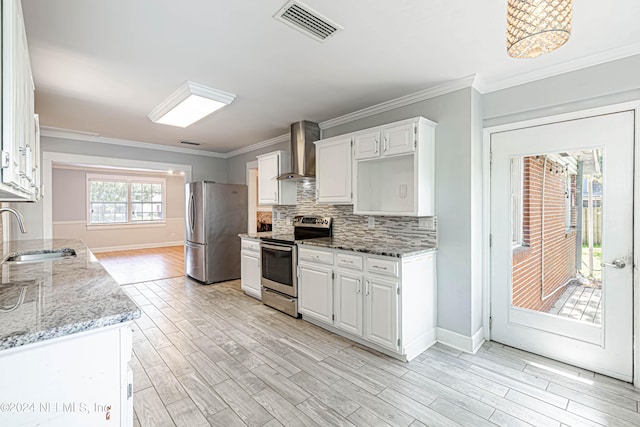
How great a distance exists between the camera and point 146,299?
4.32 meters

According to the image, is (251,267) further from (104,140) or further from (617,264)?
(617,264)

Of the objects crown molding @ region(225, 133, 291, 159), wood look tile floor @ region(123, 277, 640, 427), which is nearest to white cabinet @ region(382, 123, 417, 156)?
wood look tile floor @ region(123, 277, 640, 427)

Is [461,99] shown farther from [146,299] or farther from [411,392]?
[146,299]

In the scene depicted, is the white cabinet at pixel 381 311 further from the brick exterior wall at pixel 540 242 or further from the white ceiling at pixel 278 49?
the white ceiling at pixel 278 49

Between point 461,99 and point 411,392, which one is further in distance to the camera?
point 461,99

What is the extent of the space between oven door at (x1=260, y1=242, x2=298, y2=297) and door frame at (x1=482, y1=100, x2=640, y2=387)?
203 centimetres

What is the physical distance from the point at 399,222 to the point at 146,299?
3.75 meters

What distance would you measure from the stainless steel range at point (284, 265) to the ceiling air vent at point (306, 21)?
224 centimetres

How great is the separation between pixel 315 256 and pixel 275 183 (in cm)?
166

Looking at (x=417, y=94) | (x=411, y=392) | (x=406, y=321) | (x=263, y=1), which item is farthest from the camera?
(x=417, y=94)

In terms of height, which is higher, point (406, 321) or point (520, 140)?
point (520, 140)

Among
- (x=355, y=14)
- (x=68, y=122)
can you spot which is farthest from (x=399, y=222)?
(x=68, y=122)

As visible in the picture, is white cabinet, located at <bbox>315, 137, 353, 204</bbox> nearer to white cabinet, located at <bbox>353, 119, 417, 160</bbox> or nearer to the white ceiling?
white cabinet, located at <bbox>353, 119, 417, 160</bbox>

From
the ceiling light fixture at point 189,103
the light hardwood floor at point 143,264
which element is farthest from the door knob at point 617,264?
the light hardwood floor at point 143,264
